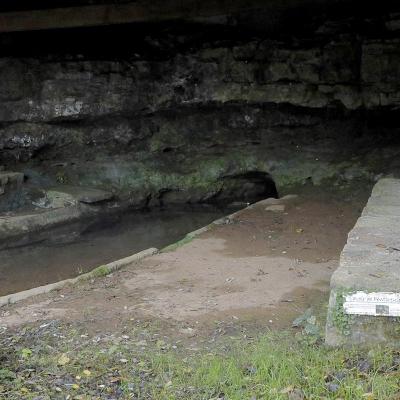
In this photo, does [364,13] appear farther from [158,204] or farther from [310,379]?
[310,379]

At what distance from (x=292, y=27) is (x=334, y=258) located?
18.2ft

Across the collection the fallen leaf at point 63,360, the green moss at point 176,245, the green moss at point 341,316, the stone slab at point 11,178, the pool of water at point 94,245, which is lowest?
the pool of water at point 94,245

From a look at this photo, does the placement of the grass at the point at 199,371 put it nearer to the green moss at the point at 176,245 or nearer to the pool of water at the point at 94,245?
the green moss at the point at 176,245

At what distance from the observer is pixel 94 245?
9180mm

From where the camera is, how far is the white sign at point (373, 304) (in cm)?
367

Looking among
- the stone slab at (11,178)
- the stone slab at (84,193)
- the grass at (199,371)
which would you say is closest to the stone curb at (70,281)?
the grass at (199,371)

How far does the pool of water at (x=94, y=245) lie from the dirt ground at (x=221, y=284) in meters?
1.44

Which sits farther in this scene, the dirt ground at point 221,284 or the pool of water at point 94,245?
the pool of water at point 94,245

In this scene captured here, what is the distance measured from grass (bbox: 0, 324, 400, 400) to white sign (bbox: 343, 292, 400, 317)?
9.5 inches

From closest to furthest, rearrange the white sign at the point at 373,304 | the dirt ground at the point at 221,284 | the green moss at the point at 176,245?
the white sign at the point at 373,304, the dirt ground at the point at 221,284, the green moss at the point at 176,245

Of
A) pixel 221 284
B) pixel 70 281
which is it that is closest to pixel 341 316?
pixel 221 284

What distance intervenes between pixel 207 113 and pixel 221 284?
6.38 m

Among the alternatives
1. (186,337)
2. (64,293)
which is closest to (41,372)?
(186,337)

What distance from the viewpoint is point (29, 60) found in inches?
446
